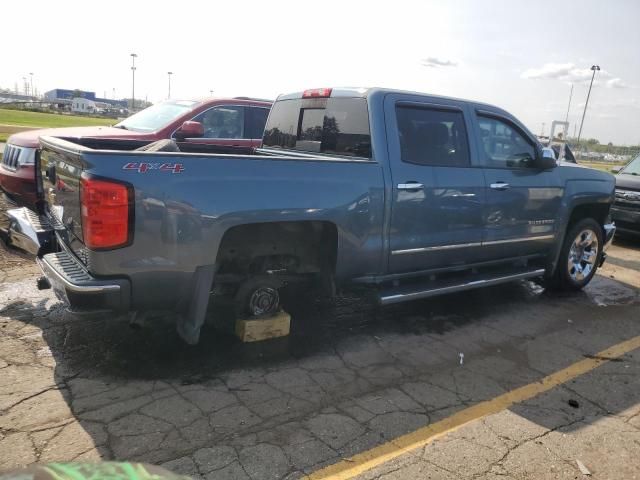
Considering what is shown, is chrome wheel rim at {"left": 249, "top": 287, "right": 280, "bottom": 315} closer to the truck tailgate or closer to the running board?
the running board

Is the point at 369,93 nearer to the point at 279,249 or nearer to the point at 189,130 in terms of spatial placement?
the point at 279,249

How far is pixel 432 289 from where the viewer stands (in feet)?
15.5

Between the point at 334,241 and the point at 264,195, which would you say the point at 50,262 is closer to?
the point at 264,195

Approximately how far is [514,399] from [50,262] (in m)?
3.36

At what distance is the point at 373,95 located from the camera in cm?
446

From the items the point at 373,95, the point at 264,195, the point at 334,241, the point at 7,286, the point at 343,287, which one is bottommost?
the point at 7,286

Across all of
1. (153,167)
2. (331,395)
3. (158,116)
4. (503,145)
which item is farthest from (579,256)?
(158,116)

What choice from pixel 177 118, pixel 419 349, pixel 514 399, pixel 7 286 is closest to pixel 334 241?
pixel 419 349

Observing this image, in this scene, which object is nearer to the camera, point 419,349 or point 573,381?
point 573,381

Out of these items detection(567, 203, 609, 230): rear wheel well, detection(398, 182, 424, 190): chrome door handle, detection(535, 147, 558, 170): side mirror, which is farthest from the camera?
detection(567, 203, 609, 230): rear wheel well

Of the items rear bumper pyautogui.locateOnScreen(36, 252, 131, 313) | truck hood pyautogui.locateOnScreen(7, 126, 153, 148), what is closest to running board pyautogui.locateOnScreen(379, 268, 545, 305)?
rear bumper pyautogui.locateOnScreen(36, 252, 131, 313)

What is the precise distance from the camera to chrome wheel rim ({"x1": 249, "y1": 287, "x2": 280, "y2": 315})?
414 centimetres

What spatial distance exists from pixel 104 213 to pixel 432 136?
2968 millimetres

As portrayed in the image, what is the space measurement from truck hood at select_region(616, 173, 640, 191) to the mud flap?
29.7ft
